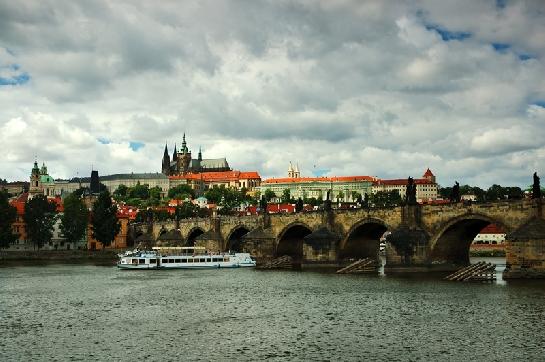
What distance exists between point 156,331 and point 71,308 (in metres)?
11.3

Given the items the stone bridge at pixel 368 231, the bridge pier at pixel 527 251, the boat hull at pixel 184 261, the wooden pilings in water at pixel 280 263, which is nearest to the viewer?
the bridge pier at pixel 527 251

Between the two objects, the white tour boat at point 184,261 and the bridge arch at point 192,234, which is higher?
the bridge arch at point 192,234

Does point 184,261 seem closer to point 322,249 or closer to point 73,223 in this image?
point 322,249

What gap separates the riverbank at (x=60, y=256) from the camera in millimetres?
103062

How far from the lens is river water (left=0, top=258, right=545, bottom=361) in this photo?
85.0 feet

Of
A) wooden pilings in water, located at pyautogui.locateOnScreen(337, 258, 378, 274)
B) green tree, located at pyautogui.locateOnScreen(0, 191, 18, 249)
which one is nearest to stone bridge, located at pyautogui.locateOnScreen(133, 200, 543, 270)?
wooden pilings in water, located at pyautogui.locateOnScreen(337, 258, 378, 274)

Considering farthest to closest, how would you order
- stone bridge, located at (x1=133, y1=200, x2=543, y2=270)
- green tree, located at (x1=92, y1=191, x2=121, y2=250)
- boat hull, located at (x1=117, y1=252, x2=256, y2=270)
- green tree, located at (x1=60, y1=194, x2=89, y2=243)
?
green tree, located at (x1=60, y1=194, x2=89, y2=243)
green tree, located at (x1=92, y1=191, x2=121, y2=250)
boat hull, located at (x1=117, y1=252, x2=256, y2=270)
stone bridge, located at (x1=133, y1=200, x2=543, y2=270)

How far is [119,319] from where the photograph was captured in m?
35.1

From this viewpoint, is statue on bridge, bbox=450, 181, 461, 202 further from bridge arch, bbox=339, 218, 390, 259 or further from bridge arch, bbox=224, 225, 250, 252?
bridge arch, bbox=224, 225, 250, 252

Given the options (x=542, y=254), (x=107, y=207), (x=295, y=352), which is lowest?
→ (x=295, y=352)

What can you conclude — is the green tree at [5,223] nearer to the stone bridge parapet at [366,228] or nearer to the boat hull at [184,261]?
the boat hull at [184,261]

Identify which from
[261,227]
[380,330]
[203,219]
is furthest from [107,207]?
[380,330]

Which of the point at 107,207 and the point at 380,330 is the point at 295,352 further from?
the point at 107,207

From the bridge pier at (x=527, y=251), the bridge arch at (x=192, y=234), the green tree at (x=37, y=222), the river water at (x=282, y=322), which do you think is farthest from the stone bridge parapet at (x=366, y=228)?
the green tree at (x=37, y=222)
